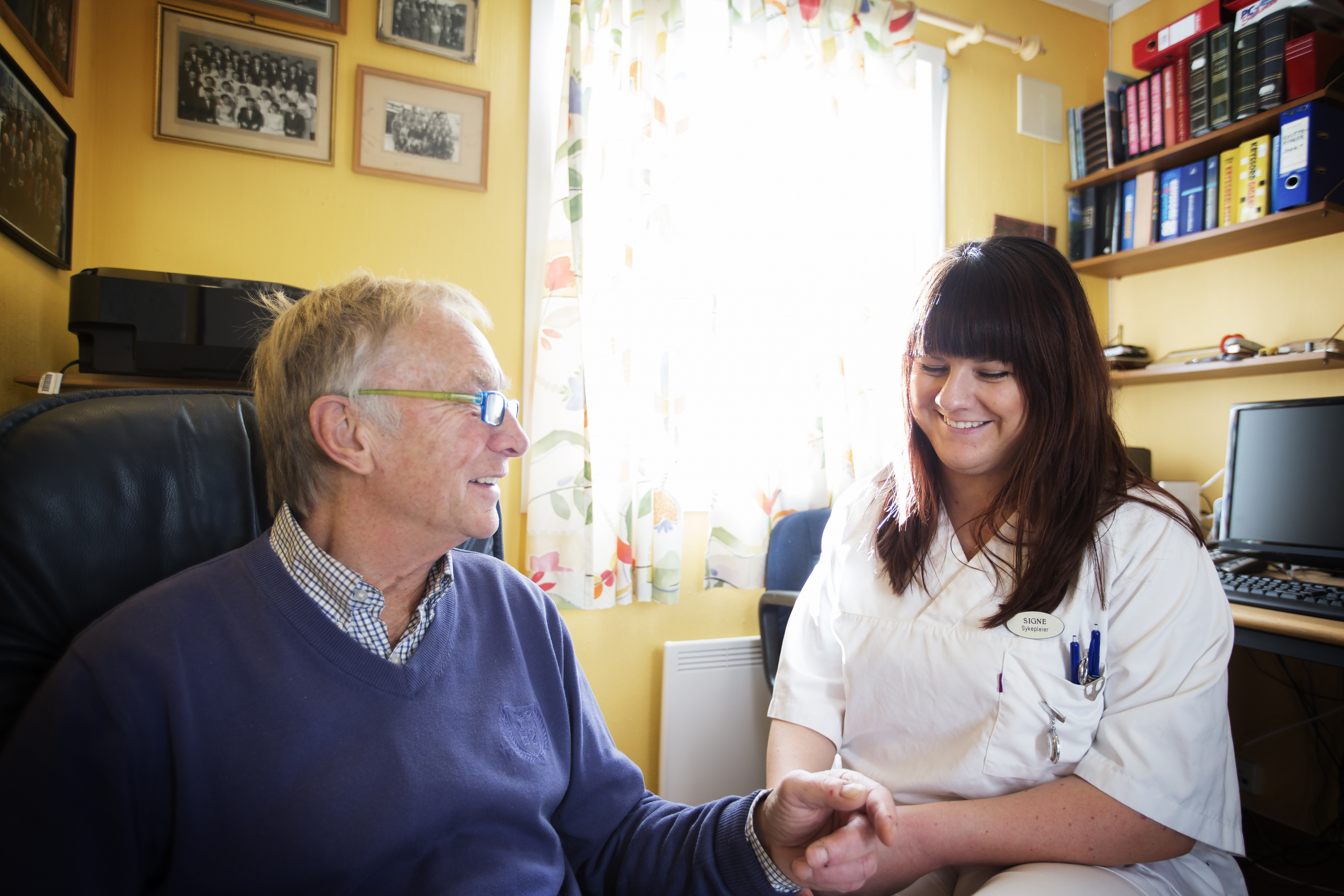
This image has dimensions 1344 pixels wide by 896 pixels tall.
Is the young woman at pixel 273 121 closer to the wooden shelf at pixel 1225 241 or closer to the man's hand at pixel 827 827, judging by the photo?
the man's hand at pixel 827 827

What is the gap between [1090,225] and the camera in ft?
9.66

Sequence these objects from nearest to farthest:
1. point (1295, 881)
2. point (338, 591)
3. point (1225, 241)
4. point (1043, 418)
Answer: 1. point (338, 591)
2. point (1043, 418)
3. point (1295, 881)
4. point (1225, 241)

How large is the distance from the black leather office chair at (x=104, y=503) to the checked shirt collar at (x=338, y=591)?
0.40 ft

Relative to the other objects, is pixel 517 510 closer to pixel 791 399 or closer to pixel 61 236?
pixel 791 399

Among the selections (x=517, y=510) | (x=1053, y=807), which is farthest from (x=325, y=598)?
(x=517, y=510)

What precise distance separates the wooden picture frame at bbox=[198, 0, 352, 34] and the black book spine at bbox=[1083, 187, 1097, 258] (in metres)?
2.72

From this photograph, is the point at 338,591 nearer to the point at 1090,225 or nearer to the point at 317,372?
the point at 317,372

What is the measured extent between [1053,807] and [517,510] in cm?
160

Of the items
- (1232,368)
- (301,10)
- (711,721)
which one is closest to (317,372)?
(301,10)

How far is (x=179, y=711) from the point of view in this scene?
2.47 ft

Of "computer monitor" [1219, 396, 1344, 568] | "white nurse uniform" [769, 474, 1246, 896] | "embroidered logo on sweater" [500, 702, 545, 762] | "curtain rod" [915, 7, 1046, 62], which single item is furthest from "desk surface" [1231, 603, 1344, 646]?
"curtain rod" [915, 7, 1046, 62]

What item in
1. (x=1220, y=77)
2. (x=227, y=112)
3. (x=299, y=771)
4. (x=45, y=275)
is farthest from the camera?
(x=1220, y=77)

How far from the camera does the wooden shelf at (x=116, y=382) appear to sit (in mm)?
1479

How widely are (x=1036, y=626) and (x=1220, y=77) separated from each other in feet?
7.81
